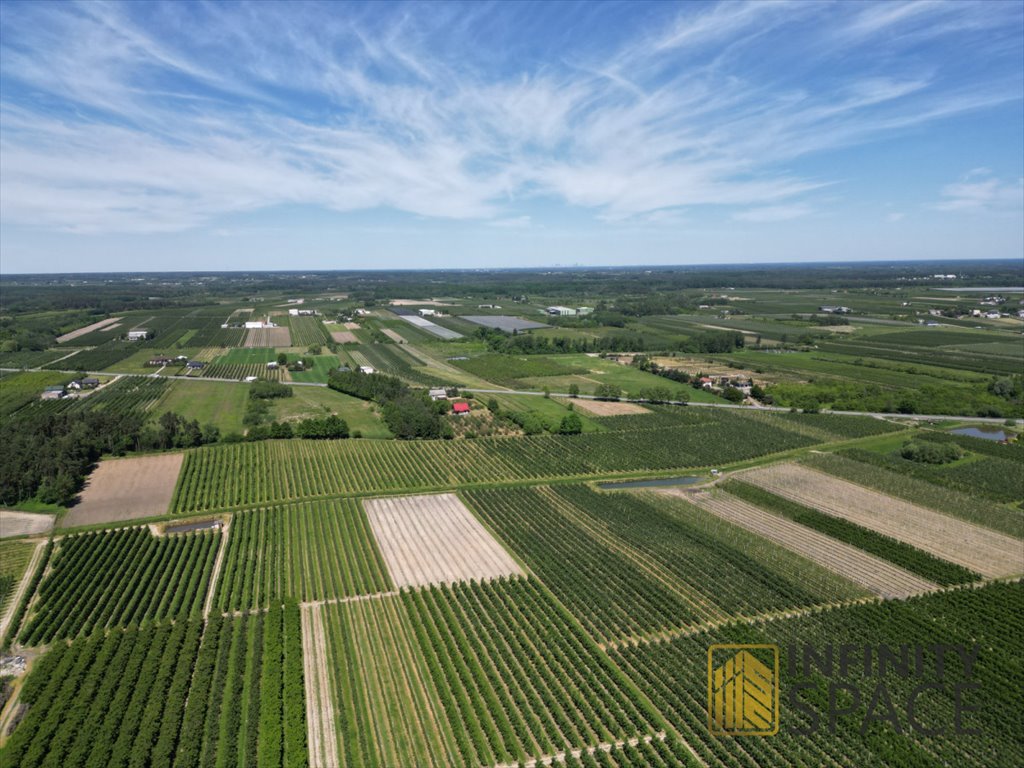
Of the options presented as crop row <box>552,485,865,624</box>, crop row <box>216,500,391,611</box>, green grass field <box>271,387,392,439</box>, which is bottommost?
crop row <box>552,485,865,624</box>

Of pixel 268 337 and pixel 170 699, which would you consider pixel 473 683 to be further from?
pixel 268 337

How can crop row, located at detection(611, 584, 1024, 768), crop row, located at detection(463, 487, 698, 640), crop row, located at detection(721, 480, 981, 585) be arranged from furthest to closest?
1. crop row, located at detection(721, 480, 981, 585)
2. crop row, located at detection(463, 487, 698, 640)
3. crop row, located at detection(611, 584, 1024, 768)

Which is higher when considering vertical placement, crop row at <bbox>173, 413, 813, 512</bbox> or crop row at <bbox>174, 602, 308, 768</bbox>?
crop row at <bbox>173, 413, 813, 512</bbox>

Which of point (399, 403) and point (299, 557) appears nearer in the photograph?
point (299, 557)

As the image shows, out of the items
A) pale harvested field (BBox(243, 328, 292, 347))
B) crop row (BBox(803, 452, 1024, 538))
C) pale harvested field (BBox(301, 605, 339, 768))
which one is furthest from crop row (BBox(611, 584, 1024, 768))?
pale harvested field (BBox(243, 328, 292, 347))

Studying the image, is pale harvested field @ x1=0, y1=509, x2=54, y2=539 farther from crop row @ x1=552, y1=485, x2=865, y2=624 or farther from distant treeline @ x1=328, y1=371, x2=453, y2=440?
crop row @ x1=552, y1=485, x2=865, y2=624

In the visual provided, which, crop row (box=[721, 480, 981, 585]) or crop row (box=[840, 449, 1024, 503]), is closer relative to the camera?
crop row (box=[721, 480, 981, 585])

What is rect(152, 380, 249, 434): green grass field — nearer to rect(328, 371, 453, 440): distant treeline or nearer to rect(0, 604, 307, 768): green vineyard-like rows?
rect(328, 371, 453, 440): distant treeline

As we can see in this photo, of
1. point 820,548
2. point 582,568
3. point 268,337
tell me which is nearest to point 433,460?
point 582,568

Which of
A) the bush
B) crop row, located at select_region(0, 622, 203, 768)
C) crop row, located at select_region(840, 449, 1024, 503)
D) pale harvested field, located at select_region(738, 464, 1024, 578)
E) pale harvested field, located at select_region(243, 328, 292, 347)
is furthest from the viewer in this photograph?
pale harvested field, located at select_region(243, 328, 292, 347)
